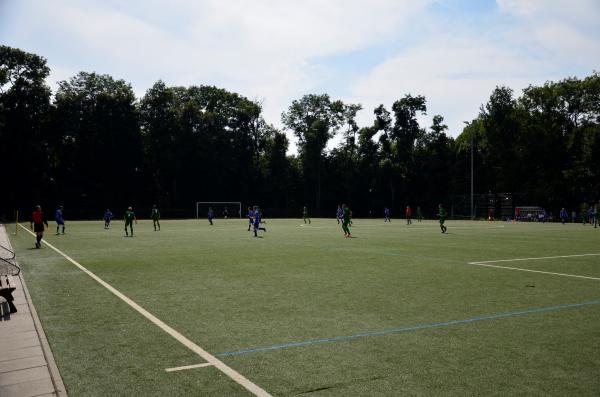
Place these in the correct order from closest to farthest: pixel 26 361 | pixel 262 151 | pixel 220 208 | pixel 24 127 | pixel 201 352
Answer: pixel 26 361 < pixel 201 352 < pixel 24 127 < pixel 220 208 < pixel 262 151

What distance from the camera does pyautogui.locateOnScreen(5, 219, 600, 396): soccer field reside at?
498cm

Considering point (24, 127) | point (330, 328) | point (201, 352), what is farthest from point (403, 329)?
point (24, 127)

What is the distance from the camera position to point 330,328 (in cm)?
714

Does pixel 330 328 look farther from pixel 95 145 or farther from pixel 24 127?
pixel 95 145

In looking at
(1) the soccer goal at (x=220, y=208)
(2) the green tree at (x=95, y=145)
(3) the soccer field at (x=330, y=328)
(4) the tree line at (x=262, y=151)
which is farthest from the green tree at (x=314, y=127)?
(3) the soccer field at (x=330, y=328)

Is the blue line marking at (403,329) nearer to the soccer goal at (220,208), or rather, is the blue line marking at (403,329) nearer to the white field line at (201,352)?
the white field line at (201,352)

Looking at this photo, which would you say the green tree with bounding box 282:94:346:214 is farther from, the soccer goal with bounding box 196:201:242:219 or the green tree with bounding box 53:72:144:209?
the green tree with bounding box 53:72:144:209

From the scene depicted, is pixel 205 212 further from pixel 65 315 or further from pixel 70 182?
pixel 65 315

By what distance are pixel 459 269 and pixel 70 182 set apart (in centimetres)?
6614

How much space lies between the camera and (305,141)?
287ft

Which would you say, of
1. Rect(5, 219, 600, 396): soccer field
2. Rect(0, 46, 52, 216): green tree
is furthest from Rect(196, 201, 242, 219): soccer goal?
Rect(5, 219, 600, 396): soccer field

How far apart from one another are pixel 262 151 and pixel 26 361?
86089 millimetres

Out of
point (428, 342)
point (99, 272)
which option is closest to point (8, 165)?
point (99, 272)

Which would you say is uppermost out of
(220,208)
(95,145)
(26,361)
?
(95,145)
